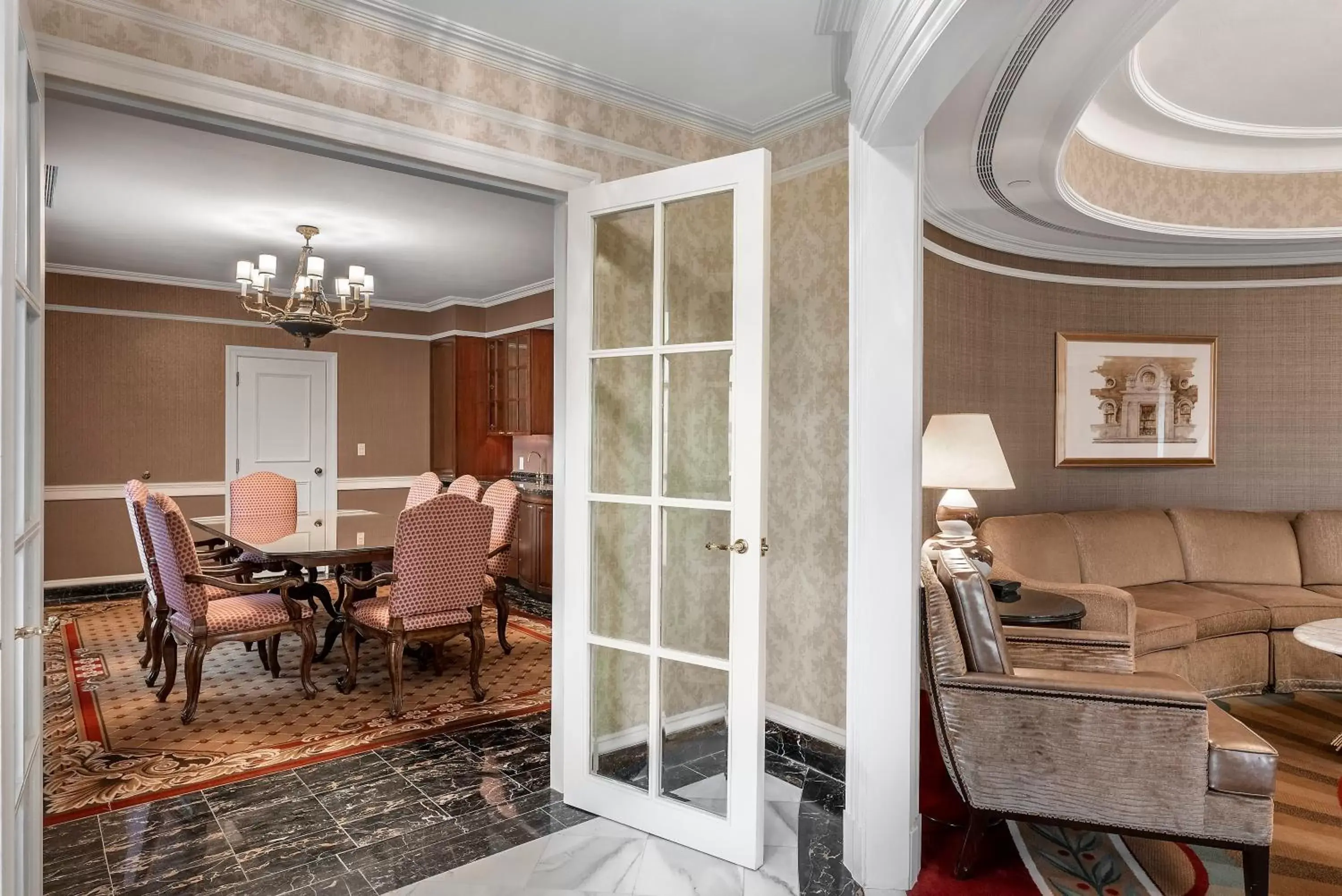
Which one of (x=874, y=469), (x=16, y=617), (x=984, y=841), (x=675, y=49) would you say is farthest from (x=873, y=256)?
(x=16, y=617)

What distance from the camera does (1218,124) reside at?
3822mm

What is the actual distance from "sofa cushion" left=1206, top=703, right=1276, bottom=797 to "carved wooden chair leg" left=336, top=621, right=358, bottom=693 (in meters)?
3.62

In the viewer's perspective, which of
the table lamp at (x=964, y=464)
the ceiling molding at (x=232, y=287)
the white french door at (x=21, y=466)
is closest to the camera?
the white french door at (x=21, y=466)

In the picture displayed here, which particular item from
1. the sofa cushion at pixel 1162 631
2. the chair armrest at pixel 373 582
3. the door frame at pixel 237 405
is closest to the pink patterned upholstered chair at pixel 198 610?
the chair armrest at pixel 373 582

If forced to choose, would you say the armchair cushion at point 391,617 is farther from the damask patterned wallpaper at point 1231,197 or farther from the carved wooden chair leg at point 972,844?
the damask patterned wallpaper at point 1231,197

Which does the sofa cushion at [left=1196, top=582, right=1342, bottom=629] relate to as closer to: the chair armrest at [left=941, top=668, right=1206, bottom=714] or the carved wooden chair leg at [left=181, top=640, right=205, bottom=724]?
the chair armrest at [left=941, top=668, right=1206, bottom=714]

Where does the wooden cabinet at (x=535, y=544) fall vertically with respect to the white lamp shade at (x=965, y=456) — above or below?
below

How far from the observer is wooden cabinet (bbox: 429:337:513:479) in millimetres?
7707

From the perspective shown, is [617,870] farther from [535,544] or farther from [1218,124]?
[1218,124]

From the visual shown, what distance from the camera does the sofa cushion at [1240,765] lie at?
6.84 feet

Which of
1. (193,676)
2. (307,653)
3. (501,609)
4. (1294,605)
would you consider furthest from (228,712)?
(1294,605)

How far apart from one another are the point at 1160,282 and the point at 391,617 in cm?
484

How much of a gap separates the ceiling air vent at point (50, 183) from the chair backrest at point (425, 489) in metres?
2.65

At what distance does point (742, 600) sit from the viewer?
7.89 feet
